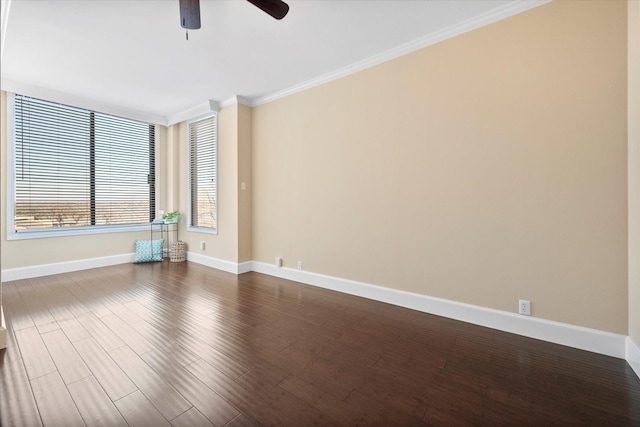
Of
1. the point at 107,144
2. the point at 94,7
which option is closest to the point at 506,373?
the point at 94,7

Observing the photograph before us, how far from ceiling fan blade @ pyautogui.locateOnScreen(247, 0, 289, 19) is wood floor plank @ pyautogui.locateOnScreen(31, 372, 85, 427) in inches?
104

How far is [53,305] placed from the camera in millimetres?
2863

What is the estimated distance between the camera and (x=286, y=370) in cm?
178

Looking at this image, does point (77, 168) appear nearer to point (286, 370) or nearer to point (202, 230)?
point (202, 230)

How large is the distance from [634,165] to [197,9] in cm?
314

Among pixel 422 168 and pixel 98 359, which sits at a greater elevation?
pixel 422 168

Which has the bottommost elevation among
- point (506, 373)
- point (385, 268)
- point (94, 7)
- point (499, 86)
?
point (506, 373)

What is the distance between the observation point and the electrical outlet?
2.21 m

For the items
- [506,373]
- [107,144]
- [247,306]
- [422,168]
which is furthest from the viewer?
[107,144]

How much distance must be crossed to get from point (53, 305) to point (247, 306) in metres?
2.09

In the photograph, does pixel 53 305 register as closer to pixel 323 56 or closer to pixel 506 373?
pixel 323 56

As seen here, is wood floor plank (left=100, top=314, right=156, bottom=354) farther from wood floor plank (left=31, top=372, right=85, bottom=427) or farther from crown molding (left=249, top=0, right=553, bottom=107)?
crown molding (left=249, top=0, right=553, bottom=107)

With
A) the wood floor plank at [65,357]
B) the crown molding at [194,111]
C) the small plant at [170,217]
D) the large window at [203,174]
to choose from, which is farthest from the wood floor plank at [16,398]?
the crown molding at [194,111]

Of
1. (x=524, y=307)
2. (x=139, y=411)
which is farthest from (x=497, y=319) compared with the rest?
(x=139, y=411)
